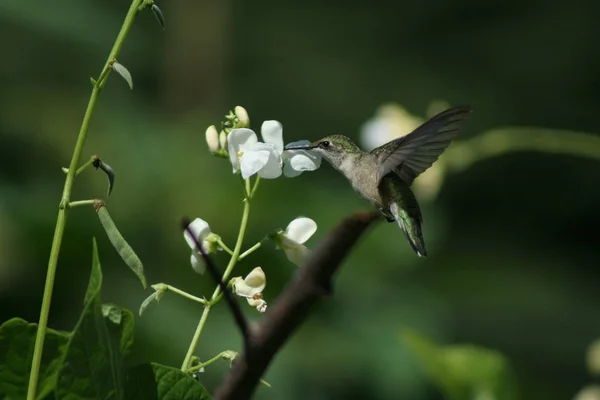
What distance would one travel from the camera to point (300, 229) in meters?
0.51

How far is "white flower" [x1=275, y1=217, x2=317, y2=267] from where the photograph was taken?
0.51 metres

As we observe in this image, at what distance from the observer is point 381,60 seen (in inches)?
214

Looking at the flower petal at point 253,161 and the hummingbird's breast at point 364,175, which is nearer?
the flower petal at point 253,161

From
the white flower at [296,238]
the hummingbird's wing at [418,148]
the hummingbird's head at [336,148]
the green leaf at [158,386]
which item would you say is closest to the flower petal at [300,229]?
the white flower at [296,238]

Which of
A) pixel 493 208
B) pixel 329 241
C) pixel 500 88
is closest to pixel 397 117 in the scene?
pixel 329 241

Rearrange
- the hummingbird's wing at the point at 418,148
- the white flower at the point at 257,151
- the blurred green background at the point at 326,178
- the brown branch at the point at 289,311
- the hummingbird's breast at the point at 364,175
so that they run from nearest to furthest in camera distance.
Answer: the brown branch at the point at 289,311
the white flower at the point at 257,151
the hummingbird's wing at the point at 418,148
the hummingbird's breast at the point at 364,175
the blurred green background at the point at 326,178

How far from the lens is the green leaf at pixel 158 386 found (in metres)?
0.43

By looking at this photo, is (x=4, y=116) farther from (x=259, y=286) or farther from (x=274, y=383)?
(x=259, y=286)

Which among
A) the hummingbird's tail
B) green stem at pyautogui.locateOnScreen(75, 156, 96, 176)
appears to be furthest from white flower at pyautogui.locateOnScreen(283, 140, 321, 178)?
the hummingbird's tail

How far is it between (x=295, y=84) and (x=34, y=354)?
464 centimetres

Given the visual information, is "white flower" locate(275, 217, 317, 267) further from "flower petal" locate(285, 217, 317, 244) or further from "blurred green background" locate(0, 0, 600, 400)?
"blurred green background" locate(0, 0, 600, 400)

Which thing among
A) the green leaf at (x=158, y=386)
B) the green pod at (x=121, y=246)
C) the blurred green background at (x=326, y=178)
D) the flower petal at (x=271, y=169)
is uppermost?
the flower petal at (x=271, y=169)

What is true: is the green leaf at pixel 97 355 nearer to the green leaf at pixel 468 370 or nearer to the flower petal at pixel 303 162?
the flower petal at pixel 303 162

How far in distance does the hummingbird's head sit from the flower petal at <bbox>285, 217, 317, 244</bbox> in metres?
0.34
